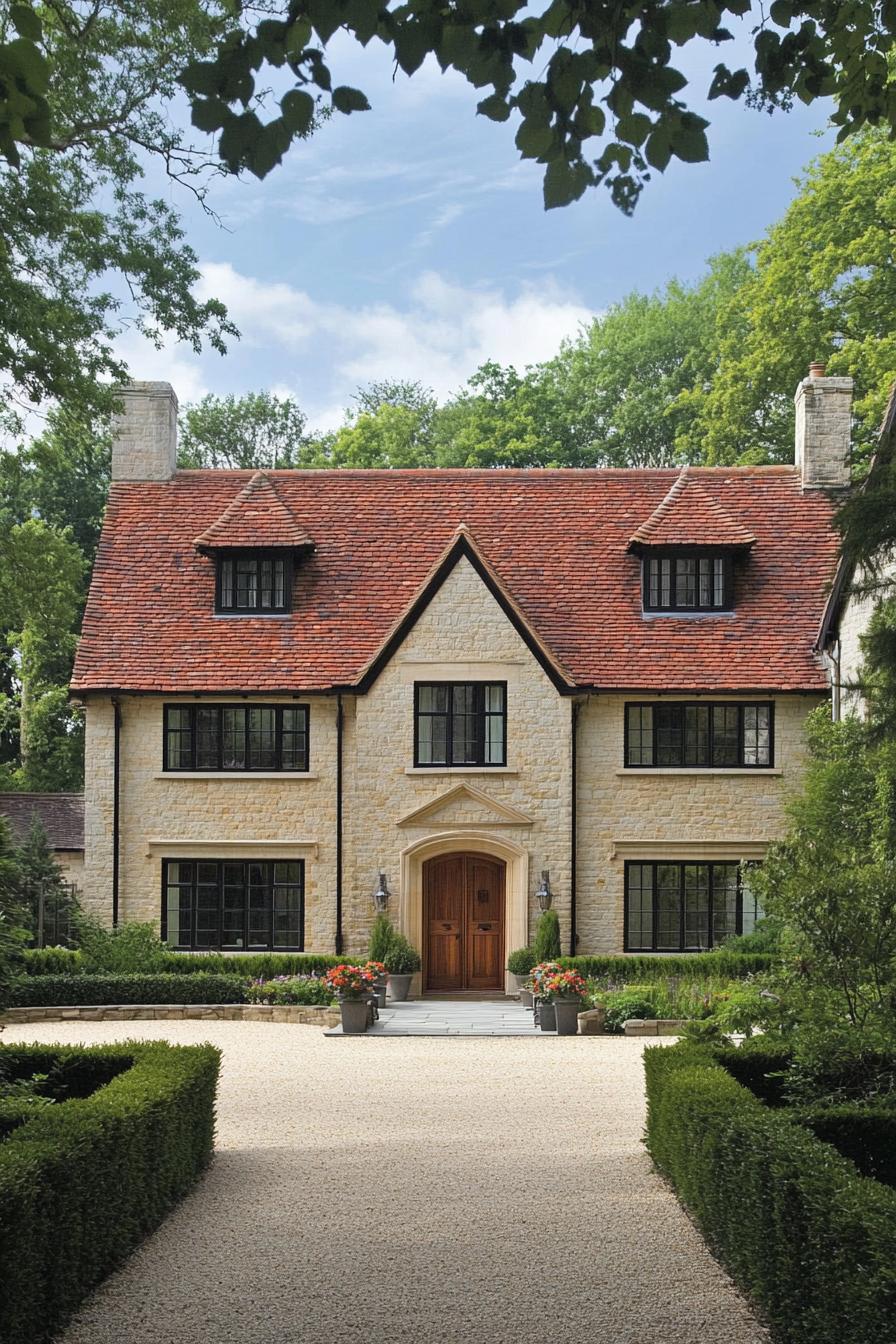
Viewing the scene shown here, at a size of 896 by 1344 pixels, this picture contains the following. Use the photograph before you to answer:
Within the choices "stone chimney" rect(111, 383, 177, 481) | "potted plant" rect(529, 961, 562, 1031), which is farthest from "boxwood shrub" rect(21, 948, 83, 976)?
"stone chimney" rect(111, 383, 177, 481)

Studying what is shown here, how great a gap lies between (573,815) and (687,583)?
511 cm

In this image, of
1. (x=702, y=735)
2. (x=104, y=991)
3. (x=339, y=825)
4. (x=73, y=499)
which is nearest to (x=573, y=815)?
(x=702, y=735)

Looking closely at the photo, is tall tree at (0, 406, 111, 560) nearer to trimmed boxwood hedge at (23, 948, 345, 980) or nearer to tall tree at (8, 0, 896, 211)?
trimmed boxwood hedge at (23, 948, 345, 980)

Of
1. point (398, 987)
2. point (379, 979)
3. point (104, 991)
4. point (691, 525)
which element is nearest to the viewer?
point (104, 991)

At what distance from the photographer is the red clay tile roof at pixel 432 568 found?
86.7 feet

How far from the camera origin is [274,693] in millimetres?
26141

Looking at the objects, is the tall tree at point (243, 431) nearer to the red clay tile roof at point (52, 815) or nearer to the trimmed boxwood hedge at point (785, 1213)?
the red clay tile roof at point (52, 815)

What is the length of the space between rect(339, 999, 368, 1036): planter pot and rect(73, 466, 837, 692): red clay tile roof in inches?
277

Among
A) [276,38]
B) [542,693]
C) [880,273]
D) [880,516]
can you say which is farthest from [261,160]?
[880,273]

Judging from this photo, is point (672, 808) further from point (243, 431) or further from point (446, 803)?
point (243, 431)

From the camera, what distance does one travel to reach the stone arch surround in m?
25.7

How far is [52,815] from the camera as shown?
29688 millimetres

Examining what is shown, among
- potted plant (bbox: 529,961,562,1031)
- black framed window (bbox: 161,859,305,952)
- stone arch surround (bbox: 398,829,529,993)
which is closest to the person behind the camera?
potted plant (bbox: 529,961,562,1031)

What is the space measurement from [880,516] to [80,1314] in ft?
23.3
